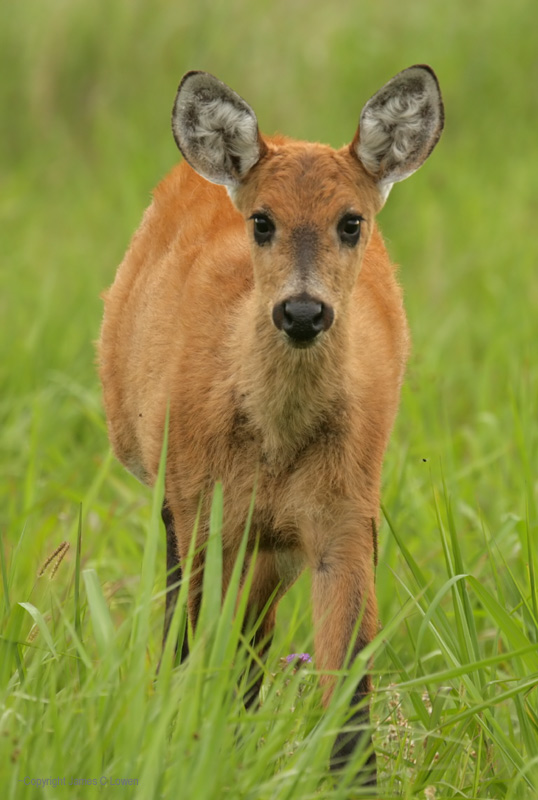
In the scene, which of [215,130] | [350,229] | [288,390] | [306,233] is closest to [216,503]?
[288,390]

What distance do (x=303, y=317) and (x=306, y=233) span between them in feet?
1.14

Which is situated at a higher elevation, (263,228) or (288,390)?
(263,228)

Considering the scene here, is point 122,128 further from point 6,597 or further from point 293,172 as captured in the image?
point 6,597

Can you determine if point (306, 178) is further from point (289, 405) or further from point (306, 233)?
point (289, 405)

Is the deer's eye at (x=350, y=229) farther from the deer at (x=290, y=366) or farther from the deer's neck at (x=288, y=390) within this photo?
the deer's neck at (x=288, y=390)

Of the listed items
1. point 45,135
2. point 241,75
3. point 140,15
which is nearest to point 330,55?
point 241,75

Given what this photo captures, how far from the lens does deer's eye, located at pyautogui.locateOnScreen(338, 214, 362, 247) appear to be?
14.0 ft

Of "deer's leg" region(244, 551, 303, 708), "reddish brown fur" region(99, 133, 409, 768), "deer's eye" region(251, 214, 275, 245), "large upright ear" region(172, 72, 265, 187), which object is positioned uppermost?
"large upright ear" region(172, 72, 265, 187)

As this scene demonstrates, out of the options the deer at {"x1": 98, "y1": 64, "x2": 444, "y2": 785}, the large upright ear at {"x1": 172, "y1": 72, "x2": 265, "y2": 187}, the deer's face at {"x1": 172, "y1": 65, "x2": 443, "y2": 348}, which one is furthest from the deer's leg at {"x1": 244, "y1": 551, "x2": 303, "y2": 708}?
the large upright ear at {"x1": 172, "y1": 72, "x2": 265, "y2": 187}

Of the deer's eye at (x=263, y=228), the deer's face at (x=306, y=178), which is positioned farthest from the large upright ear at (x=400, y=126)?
the deer's eye at (x=263, y=228)

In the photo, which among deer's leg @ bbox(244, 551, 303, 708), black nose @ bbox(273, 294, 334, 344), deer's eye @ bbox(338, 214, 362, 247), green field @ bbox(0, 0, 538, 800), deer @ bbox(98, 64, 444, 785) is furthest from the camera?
deer's leg @ bbox(244, 551, 303, 708)

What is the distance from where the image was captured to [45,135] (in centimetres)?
1107

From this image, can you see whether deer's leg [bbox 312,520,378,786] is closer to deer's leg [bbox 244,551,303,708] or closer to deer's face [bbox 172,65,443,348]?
deer's leg [bbox 244,551,303,708]

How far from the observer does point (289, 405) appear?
4.27 meters
